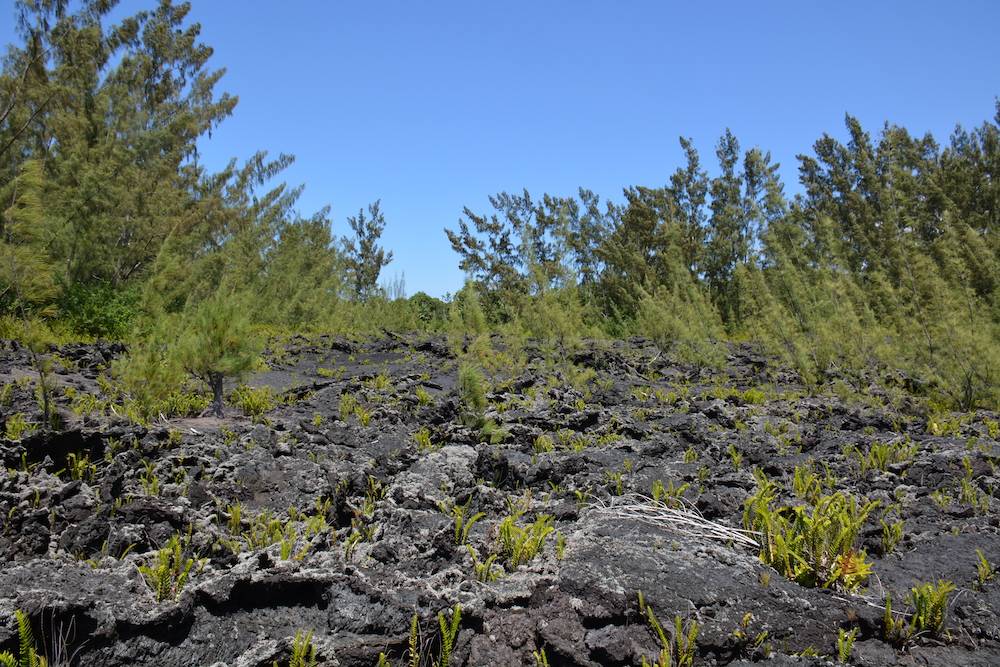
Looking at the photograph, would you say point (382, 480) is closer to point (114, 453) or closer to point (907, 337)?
point (114, 453)

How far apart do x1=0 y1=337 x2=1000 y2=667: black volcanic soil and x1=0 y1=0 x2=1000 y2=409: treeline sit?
1.75 metres

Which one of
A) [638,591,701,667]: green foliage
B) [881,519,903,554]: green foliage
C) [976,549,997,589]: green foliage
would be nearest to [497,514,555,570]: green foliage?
[638,591,701,667]: green foliage

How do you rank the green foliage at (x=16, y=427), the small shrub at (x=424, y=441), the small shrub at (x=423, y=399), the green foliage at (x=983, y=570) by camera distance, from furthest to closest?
the small shrub at (x=423, y=399) < the small shrub at (x=424, y=441) < the green foliage at (x=16, y=427) < the green foliage at (x=983, y=570)

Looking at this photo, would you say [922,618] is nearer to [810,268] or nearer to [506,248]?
[810,268]

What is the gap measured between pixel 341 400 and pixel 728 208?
15051 mm

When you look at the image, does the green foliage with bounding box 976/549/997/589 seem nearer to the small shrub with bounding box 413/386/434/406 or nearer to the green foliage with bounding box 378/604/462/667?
the green foliage with bounding box 378/604/462/667

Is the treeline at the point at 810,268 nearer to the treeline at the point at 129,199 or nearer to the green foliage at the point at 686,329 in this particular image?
the green foliage at the point at 686,329

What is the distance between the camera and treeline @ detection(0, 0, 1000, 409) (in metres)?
7.02

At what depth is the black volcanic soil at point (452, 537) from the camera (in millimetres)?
2115

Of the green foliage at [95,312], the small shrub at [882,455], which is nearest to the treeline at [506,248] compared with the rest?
the green foliage at [95,312]

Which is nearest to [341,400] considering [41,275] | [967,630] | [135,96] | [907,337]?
[41,275]

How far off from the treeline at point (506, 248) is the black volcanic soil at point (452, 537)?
5.75 feet

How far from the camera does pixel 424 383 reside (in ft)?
23.4

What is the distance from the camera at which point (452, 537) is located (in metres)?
Result: 2.89
